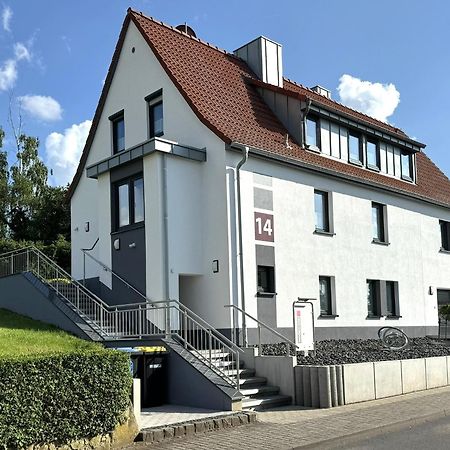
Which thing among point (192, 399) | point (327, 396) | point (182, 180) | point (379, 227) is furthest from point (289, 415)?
point (379, 227)

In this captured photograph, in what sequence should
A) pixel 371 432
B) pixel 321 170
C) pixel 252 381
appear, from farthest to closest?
pixel 321 170 → pixel 252 381 → pixel 371 432

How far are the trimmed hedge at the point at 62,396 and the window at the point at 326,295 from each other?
10.6 meters

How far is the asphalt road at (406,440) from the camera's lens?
9328 mm

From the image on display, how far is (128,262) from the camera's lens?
58.4ft

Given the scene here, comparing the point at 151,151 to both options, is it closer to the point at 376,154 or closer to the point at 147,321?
the point at 147,321

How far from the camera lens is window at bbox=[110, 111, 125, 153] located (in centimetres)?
2127

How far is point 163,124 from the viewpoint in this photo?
63.3 feet

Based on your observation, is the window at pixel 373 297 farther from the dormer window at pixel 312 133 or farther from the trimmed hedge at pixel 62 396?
the trimmed hedge at pixel 62 396

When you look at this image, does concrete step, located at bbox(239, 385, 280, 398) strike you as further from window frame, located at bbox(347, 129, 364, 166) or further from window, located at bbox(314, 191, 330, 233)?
window frame, located at bbox(347, 129, 364, 166)

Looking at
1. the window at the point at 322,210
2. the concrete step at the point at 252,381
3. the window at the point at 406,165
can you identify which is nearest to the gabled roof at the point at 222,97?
the window at the point at 322,210

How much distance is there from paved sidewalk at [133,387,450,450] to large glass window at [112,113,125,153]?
11423mm

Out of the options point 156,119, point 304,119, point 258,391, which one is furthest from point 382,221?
point 258,391

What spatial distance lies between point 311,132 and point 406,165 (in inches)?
236

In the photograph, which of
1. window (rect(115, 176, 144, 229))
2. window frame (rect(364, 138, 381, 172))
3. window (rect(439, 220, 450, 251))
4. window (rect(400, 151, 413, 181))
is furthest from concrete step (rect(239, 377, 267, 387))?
window (rect(439, 220, 450, 251))
